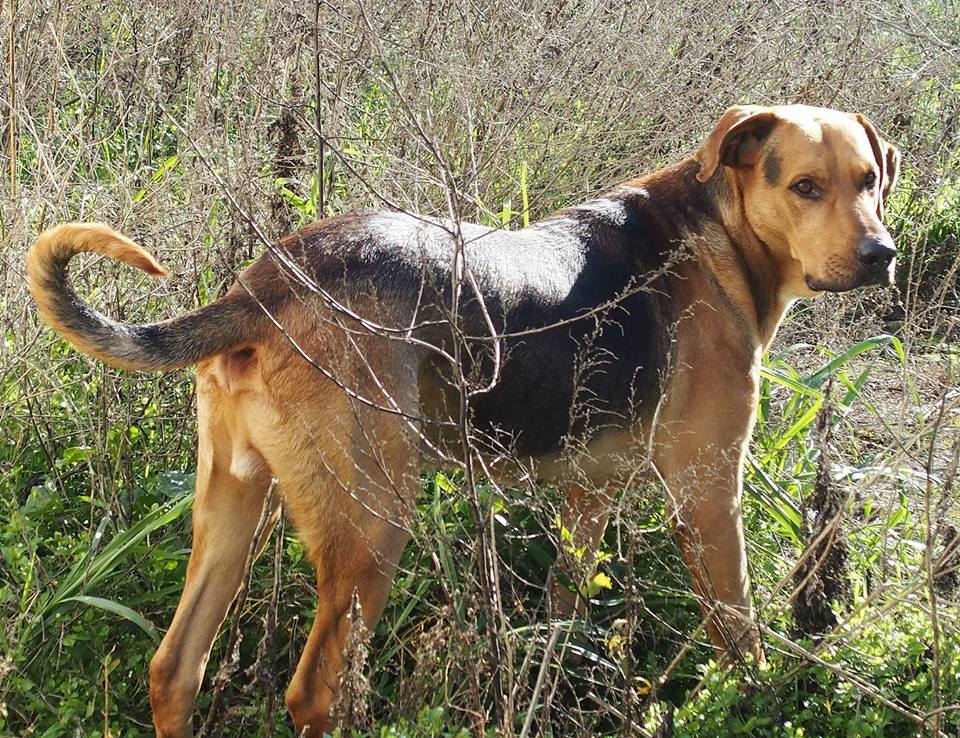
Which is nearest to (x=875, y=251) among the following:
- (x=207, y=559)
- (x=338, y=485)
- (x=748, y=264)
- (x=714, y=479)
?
(x=748, y=264)

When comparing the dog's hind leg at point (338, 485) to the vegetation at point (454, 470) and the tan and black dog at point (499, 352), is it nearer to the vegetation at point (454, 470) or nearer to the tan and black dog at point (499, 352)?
the tan and black dog at point (499, 352)

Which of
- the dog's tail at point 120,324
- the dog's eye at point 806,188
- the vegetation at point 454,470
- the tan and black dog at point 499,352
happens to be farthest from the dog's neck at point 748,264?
the dog's tail at point 120,324

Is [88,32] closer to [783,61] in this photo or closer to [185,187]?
[185,187]

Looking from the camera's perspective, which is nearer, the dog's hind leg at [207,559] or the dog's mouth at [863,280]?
the dog's hind leg at [207,559]

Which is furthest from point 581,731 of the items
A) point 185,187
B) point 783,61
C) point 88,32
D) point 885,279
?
point 88,32

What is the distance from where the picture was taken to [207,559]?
3568 mm

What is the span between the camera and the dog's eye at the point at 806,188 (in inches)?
157

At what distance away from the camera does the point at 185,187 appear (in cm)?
488

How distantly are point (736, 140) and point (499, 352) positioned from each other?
1555 mm

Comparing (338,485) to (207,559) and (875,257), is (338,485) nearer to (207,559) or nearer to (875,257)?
(207,559)

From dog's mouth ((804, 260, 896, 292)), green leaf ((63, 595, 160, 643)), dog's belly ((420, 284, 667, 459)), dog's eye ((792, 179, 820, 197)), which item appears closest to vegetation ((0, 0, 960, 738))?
green leaf ((63, 595, 160, 643))

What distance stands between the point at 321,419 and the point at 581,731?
1064 mm

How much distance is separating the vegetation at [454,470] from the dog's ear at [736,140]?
80 centimetres

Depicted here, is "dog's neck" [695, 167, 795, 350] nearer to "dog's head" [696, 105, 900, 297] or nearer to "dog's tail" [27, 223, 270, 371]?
"dog's head" [696, 105, 900, 297]
